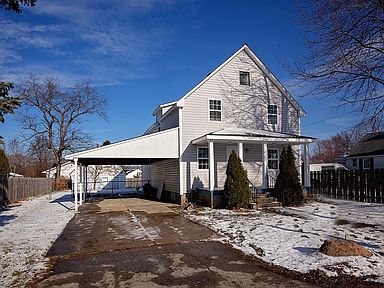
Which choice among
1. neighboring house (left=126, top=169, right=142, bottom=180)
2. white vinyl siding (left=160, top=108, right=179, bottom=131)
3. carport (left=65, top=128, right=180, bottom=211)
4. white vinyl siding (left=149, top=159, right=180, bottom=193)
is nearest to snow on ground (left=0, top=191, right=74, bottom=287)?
carport (left=65, top=128, right=180, bottom=211)

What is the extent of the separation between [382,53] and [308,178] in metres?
7.77

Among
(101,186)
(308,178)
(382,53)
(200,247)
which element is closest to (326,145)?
(101,186)

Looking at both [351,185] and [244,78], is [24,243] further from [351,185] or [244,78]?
[351,185]

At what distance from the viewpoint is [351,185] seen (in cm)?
1669

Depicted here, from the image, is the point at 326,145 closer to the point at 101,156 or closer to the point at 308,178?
the point at 308,178

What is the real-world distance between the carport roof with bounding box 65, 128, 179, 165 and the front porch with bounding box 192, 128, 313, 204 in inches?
47.6

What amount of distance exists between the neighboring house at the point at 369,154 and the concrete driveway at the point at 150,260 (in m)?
26.8

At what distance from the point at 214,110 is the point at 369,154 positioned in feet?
71.7

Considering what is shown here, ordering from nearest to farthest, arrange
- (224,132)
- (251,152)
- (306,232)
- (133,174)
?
(306,232)
(224,132)
(251,152)
(133,174)

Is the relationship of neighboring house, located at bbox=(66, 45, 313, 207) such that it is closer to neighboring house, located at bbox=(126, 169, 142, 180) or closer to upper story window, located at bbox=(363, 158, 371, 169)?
upper story window, located at bbox=(363, 158, 371, 169)

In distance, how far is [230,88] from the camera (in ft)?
59.4

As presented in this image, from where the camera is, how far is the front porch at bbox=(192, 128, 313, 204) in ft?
51.0

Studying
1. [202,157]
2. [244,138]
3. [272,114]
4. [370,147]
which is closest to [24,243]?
[244,138]

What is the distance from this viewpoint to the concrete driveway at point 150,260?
5340mm
